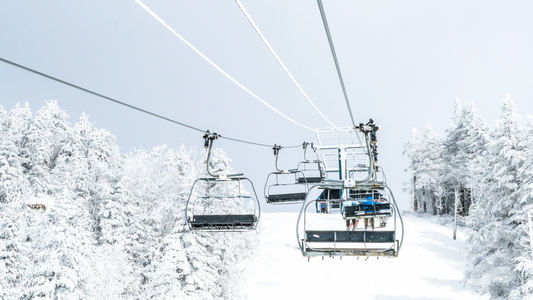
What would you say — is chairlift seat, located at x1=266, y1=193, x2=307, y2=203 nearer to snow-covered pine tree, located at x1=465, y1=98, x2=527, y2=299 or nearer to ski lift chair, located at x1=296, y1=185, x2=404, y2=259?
ski lift chair, located at x1=296, y1=185, x2=404, y2=259

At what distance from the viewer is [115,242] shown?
2783 cm

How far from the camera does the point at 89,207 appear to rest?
109 feet

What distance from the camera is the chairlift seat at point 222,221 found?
7773 mm

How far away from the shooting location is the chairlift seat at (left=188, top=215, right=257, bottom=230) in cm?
777

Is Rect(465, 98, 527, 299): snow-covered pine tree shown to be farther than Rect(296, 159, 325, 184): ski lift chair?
Yes

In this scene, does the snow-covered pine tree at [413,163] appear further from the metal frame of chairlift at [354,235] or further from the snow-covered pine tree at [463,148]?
the metal frame of chairlift at [354,235]

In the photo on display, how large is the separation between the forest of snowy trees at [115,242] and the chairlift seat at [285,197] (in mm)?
11772

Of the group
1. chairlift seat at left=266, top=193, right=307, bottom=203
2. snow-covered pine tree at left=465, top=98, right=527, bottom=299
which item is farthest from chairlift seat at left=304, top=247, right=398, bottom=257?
snow-covered pine tree at left=465, top=98, right=527, bottom=299

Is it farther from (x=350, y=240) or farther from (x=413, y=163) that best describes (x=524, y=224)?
(x=413, y=163)

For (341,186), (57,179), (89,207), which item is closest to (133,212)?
(89,207)

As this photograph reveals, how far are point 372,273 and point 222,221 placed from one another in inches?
1101

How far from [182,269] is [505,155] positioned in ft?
65.7

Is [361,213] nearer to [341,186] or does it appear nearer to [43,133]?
[341,186]

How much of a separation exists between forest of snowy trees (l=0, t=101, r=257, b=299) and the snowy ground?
4.79 meters
